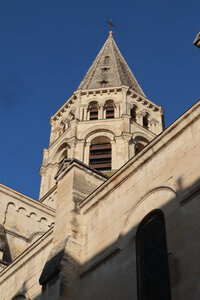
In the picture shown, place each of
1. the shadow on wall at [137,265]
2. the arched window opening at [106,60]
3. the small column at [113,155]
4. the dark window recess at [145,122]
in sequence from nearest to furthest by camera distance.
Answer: the shadow on wall at [137,265], the small column at [113,155], the dark window recess at [145,122], the arched window opening at [106,60]

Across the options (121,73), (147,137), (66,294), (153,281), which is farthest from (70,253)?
(121,73)

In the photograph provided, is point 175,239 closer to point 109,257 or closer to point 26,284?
point 109,257

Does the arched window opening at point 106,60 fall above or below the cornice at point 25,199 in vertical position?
above

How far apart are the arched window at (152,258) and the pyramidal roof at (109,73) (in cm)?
2256

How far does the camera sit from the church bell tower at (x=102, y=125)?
27.0 metres

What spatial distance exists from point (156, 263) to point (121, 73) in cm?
2654

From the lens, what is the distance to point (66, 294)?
10.0 meters

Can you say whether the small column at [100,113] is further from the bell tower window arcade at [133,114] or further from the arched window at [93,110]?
the bell tower window arcade at [133,114]

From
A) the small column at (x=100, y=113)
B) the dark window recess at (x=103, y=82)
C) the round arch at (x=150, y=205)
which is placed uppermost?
the dark window recess at (x=103, y=82)

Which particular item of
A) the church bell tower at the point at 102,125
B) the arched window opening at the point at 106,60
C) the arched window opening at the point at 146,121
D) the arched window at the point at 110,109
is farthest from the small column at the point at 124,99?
the arched window opening at the point at 106,60

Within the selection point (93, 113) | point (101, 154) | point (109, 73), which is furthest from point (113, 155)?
point (109, 73)

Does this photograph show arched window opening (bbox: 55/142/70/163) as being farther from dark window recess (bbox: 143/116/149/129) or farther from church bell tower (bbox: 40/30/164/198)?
dark window recess (bbox: 143/116/149/129)

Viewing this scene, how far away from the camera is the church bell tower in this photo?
2697cm

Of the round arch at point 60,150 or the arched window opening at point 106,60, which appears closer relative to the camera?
the round arch at point 60,150
